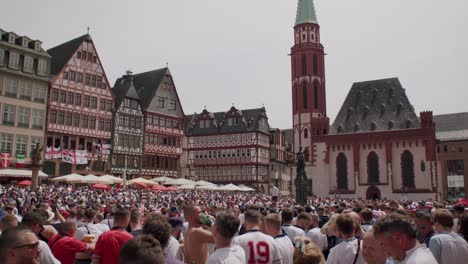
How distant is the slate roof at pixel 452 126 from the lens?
7406cm

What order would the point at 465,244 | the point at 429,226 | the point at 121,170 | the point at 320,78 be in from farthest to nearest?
the point at 320,78
the point at 121,170
the point at 429,226
the point at 465,244

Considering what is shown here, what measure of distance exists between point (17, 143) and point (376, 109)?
149 ft

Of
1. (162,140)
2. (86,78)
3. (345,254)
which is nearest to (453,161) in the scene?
(162,140)

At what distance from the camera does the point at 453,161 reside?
239 ft

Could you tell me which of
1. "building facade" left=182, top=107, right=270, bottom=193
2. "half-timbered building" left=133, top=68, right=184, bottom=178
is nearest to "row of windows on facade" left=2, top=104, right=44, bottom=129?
"half-timbered building" left=133, top=68, right=184, bottom=178

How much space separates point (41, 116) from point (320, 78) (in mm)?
40660

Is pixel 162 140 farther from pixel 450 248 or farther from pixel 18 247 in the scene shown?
pixel 18 247

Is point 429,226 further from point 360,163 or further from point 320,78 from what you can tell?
point 320,78

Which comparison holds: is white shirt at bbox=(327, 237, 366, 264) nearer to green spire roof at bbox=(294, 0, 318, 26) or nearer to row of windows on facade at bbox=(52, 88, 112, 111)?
row of windows on facade at bbox=(52, 88, 112, 111)

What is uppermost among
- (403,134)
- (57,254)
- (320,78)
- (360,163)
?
(320,78)

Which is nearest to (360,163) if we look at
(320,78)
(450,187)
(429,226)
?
(320,78)

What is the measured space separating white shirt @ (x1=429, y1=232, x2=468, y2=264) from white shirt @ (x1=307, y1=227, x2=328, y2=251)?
277 centimetres

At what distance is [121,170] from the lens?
5306 cm

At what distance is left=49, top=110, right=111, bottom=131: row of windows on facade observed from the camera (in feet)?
156
